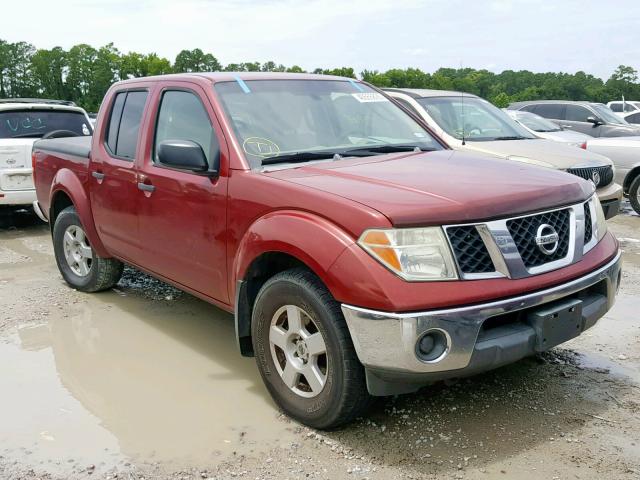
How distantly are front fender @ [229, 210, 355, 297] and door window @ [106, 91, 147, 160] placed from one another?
1.69m

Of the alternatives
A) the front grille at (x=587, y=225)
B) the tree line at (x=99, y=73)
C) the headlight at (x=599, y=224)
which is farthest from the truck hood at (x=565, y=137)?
the tree line at (x=99, y=73)

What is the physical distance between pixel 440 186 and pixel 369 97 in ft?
5.46

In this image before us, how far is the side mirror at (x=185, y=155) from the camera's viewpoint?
3867mm

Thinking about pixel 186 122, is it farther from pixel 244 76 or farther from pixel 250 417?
pixel 250 417

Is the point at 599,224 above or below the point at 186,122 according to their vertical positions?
below

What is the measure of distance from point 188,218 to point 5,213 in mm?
6928

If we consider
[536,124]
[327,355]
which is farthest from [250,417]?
[536,124]

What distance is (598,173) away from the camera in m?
7.61

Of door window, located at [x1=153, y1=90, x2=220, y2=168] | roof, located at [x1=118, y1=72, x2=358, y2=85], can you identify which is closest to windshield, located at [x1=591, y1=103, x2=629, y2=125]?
roof, located at [x1=118, y1=72, x2=358, y2=85]

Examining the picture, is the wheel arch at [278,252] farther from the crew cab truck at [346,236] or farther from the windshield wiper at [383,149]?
the windshield wiper at [383,149]

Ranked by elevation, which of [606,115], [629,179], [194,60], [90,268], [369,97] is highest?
[194,60]

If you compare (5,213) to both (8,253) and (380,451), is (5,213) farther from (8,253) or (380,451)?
(380,451)

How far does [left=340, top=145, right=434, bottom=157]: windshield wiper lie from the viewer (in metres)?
4.14

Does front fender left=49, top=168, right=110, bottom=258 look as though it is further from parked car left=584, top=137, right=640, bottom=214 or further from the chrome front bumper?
parked car left=584, top=137, right=640, bottom=214
